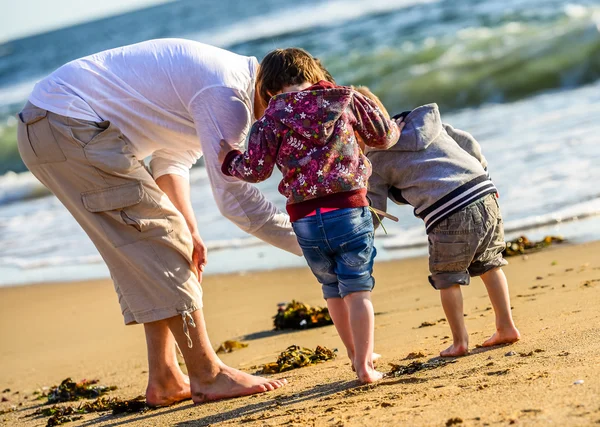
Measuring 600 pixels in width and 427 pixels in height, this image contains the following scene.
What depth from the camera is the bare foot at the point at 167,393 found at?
3398 millimetres

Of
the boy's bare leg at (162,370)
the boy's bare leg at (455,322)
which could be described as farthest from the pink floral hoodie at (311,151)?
the boy's bare leg at (162,370)

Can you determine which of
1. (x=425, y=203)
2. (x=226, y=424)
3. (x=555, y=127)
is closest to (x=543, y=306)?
(x=425, y=203)

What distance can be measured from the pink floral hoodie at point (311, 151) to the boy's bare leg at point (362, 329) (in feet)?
1.09

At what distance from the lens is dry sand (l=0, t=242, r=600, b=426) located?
8.22 ft

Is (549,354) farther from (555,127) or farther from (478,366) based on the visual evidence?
(555,127)

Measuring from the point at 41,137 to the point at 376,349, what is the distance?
165 cm

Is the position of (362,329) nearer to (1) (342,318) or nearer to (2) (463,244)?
(1) (342,318)

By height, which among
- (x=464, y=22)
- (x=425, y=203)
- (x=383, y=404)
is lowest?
(x=383, y=404)

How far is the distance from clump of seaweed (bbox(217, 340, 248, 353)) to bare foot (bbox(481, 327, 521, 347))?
1455mm

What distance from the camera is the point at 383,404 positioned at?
268cm

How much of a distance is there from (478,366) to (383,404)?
46 centimetres

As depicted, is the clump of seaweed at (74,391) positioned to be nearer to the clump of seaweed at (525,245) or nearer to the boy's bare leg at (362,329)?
the boy's bare leg at (362,329)

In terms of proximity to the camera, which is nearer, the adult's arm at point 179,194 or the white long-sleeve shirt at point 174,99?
the white long-sleeve shirt at point 174,99

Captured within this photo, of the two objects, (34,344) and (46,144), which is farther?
(34,344)
